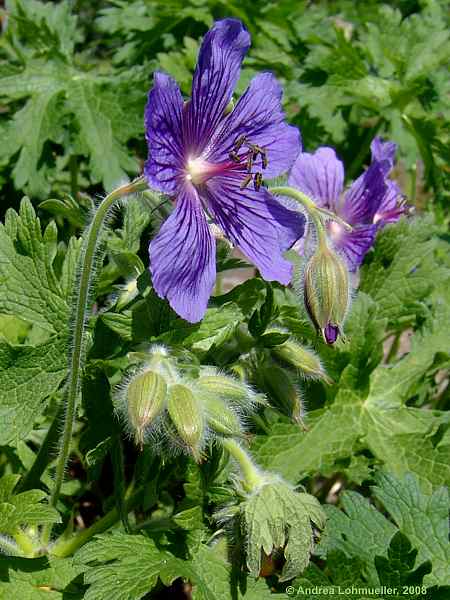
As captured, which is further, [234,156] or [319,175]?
[319,175]

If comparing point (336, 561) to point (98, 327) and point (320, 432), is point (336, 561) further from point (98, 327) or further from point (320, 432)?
point (98, 327)

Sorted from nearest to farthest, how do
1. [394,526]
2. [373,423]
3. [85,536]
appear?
1. [394,526]
2. [85,536]
3. [373,423]

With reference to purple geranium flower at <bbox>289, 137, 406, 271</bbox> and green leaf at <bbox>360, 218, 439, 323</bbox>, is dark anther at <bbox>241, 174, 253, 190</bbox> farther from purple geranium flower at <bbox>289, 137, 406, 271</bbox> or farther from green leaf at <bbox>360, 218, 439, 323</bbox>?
green leaf at <bbox>360, 218, 439, 323</bbox>

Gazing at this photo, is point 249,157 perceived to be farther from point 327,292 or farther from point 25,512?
point 25,512

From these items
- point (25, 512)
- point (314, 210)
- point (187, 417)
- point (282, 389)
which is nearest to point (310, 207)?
point (314, 210)

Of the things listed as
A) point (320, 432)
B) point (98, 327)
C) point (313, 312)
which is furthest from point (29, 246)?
point (320, 432)

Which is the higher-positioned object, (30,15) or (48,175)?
(30,15)

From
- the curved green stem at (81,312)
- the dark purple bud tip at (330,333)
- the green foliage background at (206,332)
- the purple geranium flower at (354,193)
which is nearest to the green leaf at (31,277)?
the green foliage background at (206,332)
